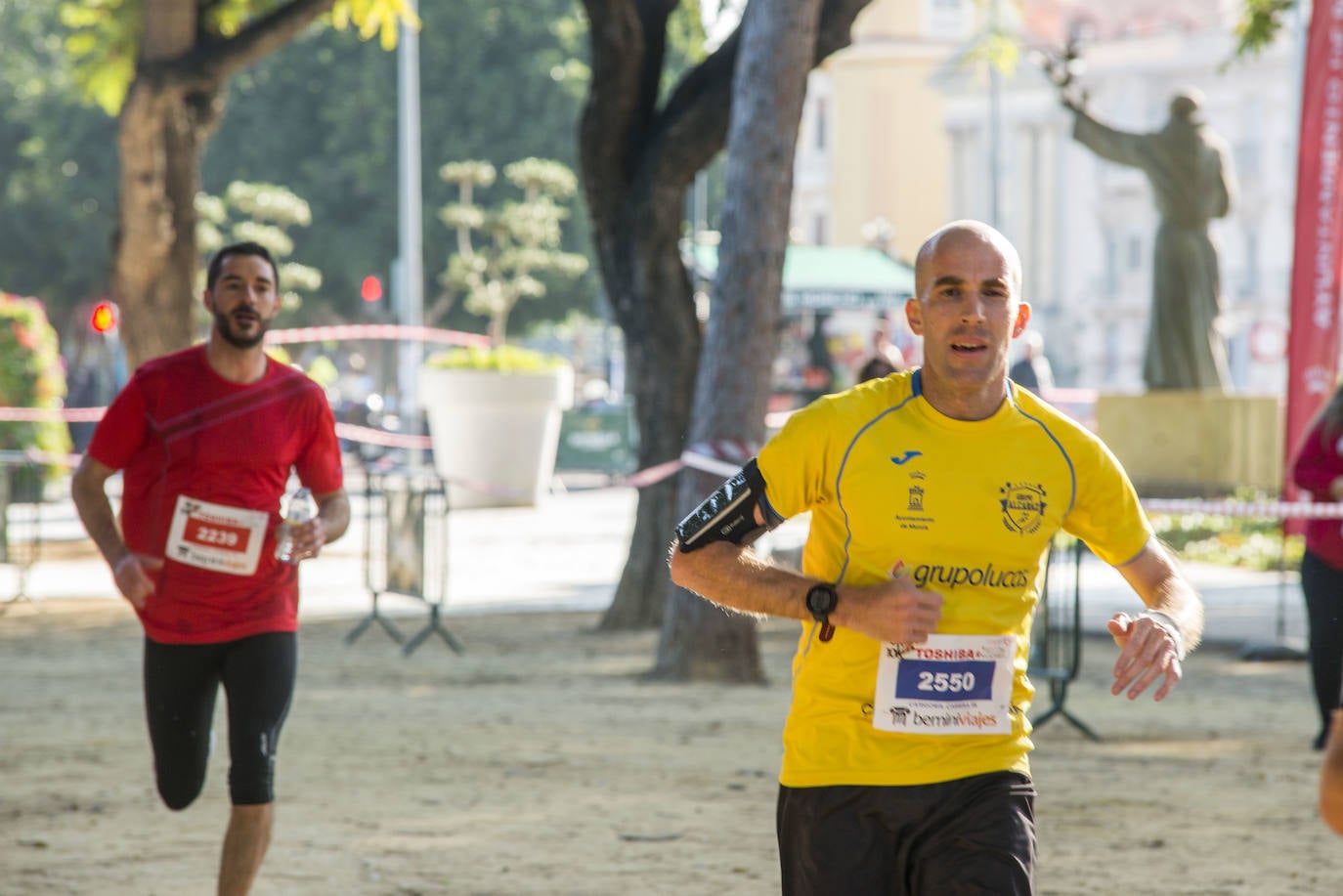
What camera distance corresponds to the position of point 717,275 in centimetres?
1184

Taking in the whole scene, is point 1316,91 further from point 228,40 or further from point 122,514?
point 122,514

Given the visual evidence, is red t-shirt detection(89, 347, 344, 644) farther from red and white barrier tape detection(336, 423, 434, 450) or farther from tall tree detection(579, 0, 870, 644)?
red and white barrier tape detection(336, 423, 434, 450)

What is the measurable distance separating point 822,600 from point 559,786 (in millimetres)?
4954

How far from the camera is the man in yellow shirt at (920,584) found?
379cm

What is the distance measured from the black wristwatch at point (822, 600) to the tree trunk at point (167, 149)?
14288 millimetres

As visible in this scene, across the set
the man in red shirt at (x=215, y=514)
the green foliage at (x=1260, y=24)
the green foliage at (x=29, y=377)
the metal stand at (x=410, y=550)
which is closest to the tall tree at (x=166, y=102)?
the metal stand at (x=410, y=550)

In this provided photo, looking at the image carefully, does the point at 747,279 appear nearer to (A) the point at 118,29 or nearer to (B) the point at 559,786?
(B) the point at 559,786

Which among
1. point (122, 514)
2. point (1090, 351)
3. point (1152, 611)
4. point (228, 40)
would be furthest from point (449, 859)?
point (1090, 351)

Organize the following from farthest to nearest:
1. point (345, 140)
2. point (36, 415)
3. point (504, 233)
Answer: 1. point (345, 140)
2. point (504, 233)
3. point (36, 415)

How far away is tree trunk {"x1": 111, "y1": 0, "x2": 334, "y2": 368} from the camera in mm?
17438

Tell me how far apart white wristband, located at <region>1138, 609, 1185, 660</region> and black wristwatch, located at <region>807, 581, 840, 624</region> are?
55 centimetres

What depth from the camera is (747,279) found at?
11.7 metres

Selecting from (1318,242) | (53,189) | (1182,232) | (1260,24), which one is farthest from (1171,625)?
(53,189)

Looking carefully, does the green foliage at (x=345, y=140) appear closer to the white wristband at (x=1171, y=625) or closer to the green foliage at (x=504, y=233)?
the green foliage at (x=504, y=233)
